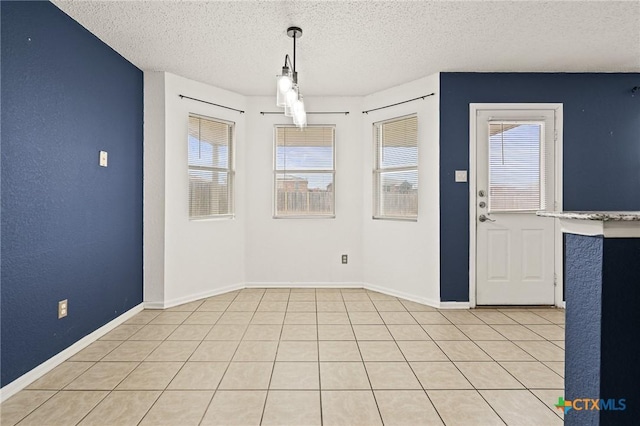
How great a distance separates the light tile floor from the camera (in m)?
1.81

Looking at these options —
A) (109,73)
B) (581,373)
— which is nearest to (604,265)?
(581,373)

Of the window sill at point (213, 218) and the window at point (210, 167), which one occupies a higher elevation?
the window at point (210, 167)

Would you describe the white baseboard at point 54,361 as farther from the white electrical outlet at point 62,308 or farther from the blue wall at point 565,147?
the blue wall at point 565,147

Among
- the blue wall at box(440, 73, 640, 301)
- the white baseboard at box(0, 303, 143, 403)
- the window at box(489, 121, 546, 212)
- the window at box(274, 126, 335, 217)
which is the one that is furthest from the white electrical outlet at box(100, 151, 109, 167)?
the window at box(489, 121, 546, 212)

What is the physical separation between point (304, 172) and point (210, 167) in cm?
124

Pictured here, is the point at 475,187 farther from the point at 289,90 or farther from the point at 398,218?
the point at 289,90

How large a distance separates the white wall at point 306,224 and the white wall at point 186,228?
21cm

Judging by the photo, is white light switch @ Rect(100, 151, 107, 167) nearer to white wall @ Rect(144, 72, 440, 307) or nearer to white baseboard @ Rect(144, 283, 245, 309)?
white wall @ Rect(144, 72, 440, 307)

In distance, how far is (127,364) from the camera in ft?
7.80

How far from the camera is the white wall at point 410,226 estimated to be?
374 cm

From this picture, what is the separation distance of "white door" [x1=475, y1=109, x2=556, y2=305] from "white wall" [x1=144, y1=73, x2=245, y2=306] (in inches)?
119

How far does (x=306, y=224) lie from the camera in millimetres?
4512

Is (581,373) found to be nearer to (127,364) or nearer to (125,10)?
(127,364)

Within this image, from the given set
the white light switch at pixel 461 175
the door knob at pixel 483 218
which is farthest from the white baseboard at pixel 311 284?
the white light switch at pixel 461 175
